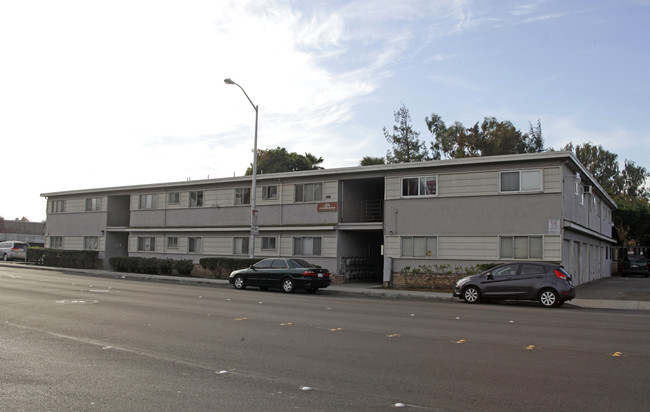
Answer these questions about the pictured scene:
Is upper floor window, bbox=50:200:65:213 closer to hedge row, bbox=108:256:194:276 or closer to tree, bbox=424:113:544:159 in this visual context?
hedge row, bbox=108:256:194:276

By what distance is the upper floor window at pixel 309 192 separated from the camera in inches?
1132

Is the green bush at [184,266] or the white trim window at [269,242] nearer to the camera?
the white trim window at [269,242]

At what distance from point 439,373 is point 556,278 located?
1176cm

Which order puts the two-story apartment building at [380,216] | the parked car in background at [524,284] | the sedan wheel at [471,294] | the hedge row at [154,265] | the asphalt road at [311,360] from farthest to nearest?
the hedge row at [154,265] < the two-story apartment building at [380,216] < the sedan wheel at [471,294] < the parked car in background at [524,284] < the asphalt road at [311,360]

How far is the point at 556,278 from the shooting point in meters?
17.4

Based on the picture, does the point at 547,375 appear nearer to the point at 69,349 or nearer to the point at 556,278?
the point at 69,349

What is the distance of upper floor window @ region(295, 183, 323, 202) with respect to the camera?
28.8 m

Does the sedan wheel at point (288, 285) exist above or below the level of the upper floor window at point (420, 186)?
below

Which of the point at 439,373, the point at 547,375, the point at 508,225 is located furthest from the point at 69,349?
the point at 508,225

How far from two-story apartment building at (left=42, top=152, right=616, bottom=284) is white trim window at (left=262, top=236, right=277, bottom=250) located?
0.19 ft

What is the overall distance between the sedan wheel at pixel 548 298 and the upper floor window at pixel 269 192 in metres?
16.6

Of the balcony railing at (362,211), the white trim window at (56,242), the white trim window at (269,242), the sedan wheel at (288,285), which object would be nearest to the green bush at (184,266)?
the white trim window at (269,242)

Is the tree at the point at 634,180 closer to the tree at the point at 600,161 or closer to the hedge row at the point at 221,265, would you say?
the tree at the point at 600,161

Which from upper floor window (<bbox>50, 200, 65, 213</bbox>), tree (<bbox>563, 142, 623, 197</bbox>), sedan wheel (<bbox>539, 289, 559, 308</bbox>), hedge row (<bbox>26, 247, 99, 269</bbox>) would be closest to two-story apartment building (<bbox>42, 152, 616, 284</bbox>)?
hedge row (<bbox>26, 247, 99, 269</bbox>)
